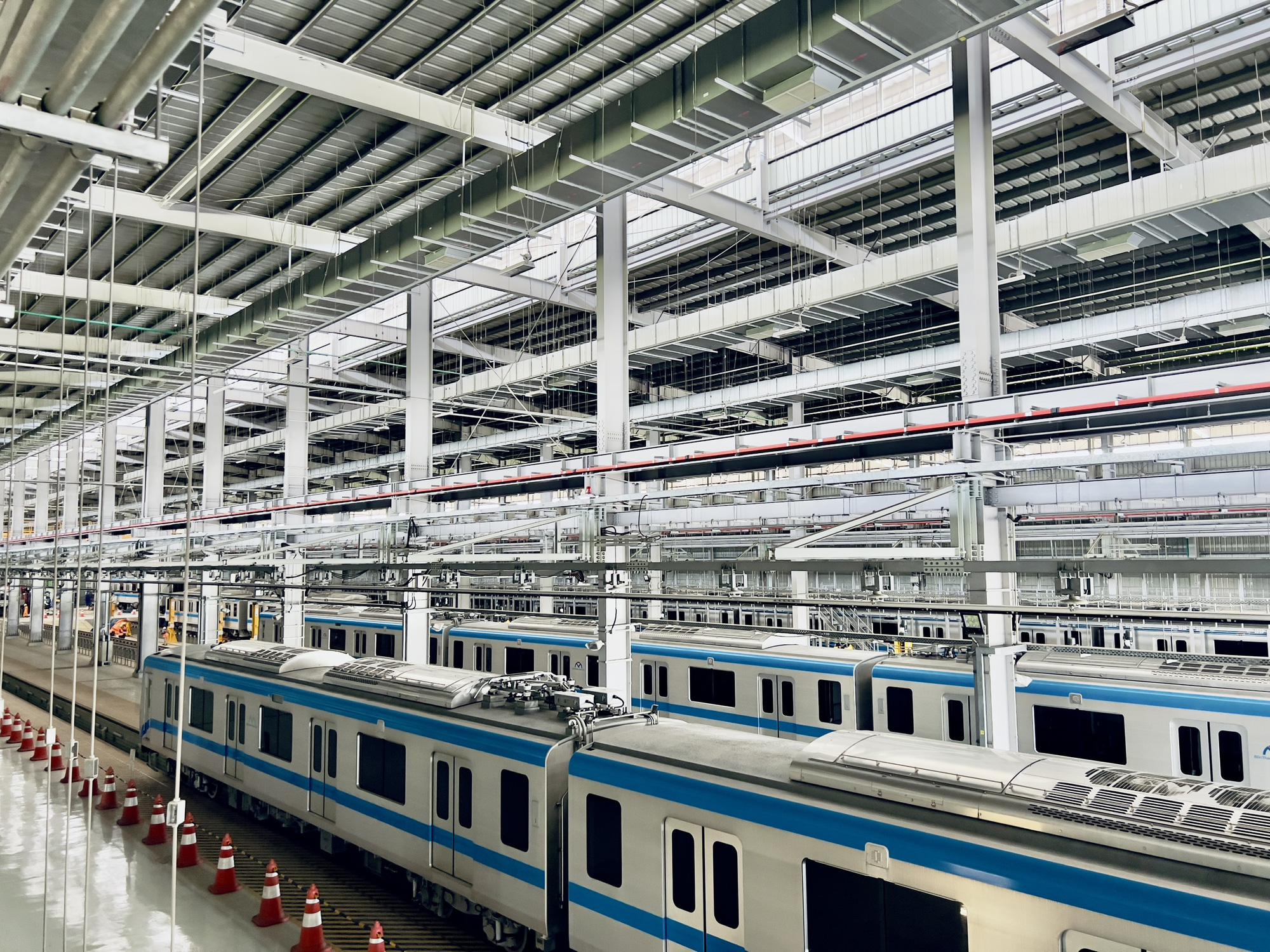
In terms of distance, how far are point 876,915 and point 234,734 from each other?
10.9 metres

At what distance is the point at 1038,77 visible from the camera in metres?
10.7

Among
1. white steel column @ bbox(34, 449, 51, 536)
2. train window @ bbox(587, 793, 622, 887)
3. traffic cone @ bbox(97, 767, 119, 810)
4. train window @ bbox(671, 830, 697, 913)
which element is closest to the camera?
train window @ bbox(671, 830, 697, 913)

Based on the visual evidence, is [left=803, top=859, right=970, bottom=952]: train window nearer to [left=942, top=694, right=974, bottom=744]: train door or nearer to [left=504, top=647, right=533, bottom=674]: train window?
[left=942, top=694, right=974, bottom=744]: train door

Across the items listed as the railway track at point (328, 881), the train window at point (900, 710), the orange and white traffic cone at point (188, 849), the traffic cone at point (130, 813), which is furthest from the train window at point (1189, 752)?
the traffic cone at point (130, 813)

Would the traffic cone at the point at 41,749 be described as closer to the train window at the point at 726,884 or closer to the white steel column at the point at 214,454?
the white steel column at the point at 214,454

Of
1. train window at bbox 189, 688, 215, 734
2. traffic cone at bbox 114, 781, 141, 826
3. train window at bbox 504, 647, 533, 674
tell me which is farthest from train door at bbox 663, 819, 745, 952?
train window at bbox 504, 647, 533, 674

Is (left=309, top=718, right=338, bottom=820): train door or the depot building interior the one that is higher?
the depot building interior

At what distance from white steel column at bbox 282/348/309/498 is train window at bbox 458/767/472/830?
13.6 meters

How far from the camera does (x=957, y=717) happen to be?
38.1 ft

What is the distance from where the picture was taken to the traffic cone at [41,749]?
1653cm

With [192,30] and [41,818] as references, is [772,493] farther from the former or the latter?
[192,30]

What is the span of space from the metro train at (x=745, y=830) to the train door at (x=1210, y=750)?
491cm

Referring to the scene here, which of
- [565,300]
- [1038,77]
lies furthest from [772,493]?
[1038,77]

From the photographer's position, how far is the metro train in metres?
4.64
